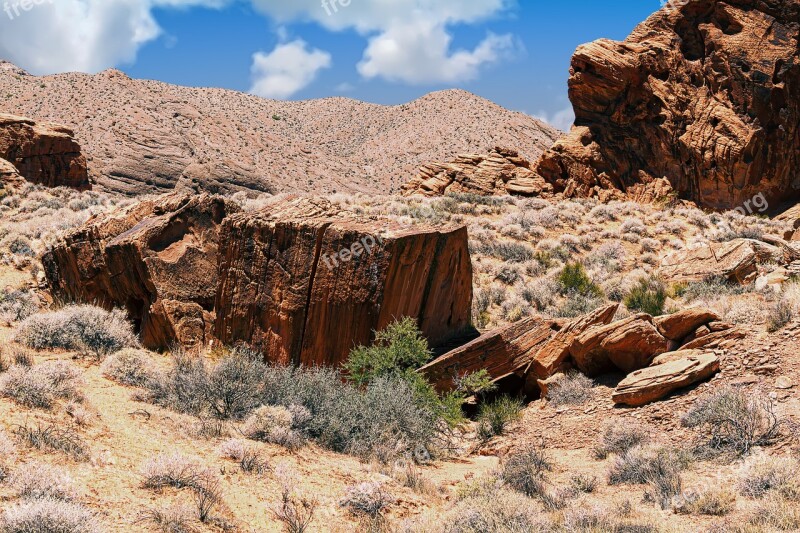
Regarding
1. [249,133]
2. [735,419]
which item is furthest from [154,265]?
[249,133]

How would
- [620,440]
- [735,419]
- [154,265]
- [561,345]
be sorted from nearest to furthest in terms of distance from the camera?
[735,419] < [620,440] < [561,345] < [154,265]

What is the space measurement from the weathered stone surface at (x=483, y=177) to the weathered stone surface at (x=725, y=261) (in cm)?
1188

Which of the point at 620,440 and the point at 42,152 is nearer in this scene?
the point at 620,440

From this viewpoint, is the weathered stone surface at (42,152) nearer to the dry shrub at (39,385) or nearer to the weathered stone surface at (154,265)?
the weathered stone surface at (154,265)

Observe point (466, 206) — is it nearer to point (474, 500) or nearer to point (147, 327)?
point (147, 327)

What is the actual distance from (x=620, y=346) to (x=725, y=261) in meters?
7.90

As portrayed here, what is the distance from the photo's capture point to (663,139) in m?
27.6

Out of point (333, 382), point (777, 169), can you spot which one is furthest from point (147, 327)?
point (777, 169)

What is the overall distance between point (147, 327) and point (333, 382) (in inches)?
192

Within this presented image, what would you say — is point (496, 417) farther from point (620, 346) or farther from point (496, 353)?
point (620, 346)

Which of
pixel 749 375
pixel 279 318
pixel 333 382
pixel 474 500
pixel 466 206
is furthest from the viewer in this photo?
pixel 466 206

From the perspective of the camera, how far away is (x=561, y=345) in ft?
37.5

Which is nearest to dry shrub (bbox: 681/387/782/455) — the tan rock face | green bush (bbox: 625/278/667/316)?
green bush (bbox: 625/278/667/316)

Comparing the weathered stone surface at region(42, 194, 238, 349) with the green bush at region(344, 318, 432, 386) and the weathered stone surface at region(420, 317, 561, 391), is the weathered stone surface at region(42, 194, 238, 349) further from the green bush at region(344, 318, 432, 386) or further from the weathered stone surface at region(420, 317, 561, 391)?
the weathered stone surface at region(420, 317, 561, 391)
